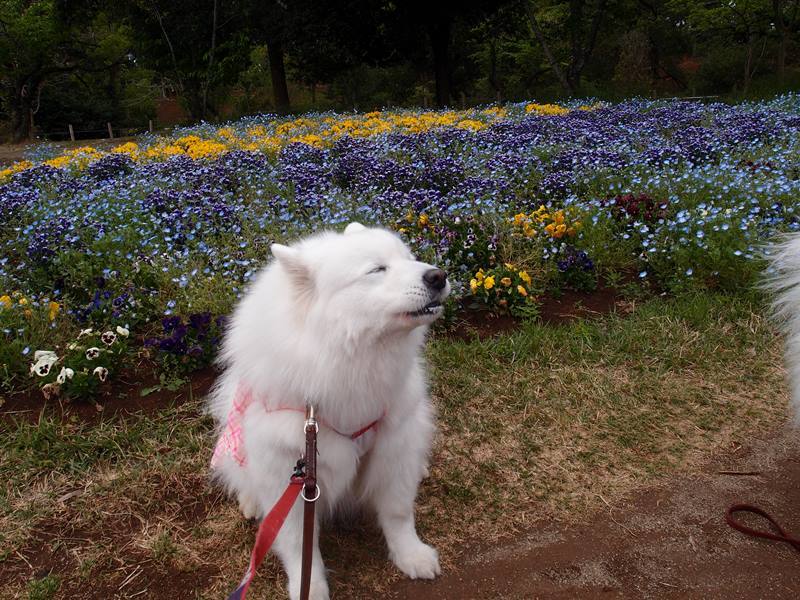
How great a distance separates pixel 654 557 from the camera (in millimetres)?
2133

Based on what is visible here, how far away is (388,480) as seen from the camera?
1.98 metres

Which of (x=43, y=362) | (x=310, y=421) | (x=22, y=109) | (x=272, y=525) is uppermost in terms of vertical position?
(x=22, y=109)

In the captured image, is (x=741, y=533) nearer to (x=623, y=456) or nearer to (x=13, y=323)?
(x=623, y=456)

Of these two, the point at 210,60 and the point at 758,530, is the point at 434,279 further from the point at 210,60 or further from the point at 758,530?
the point at 210,60

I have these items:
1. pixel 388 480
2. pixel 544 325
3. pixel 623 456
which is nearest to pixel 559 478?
pixel 623 456

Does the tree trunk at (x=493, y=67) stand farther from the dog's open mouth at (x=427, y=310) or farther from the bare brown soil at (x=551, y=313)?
the dog's open mouth at (x=427, y=310)

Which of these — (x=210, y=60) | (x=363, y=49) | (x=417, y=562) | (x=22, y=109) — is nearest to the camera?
(x=417, y=562)

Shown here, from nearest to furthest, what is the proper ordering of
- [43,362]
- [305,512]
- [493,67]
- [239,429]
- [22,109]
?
[305,512] → [239,429] → [43,362] → [22,109] → [493,67]

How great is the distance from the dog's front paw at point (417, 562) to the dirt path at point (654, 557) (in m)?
0.04

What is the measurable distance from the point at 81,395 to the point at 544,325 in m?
2.70

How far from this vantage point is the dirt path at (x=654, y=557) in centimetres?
200

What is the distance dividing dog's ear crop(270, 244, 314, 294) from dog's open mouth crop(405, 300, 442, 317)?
30 cm

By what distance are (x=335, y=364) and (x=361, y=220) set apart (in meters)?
2.99

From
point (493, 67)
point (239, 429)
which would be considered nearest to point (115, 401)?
point (239, 429)
